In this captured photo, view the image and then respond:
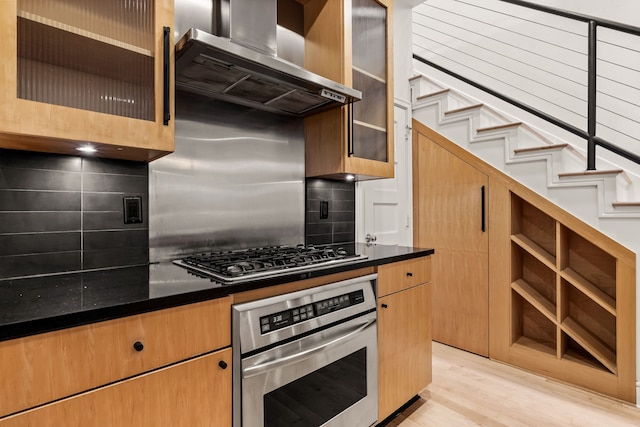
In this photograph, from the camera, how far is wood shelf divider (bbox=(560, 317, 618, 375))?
2115 millimetres

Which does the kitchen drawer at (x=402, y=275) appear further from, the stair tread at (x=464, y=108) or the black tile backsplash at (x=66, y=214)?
the stair tread at (x=464, y=108)

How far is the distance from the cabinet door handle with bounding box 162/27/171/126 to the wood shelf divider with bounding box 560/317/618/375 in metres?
2.73

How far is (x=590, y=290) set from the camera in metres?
2.21

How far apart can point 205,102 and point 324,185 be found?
916 millimetres

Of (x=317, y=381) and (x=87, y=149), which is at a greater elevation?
(x=87, y=149)

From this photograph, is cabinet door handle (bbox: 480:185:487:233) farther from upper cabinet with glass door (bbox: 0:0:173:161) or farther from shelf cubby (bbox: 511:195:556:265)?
upper cabinet with glass door (bbox: 0:0:173:161)

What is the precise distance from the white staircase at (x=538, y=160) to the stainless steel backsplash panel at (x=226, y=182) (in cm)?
144

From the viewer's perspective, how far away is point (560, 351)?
7.59 feet

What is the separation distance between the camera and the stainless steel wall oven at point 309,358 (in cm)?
111

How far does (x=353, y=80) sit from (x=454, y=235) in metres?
1.58

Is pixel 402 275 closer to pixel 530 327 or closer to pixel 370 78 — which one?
pixel 370 78

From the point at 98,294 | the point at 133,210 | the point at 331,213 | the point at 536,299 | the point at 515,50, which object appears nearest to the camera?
the point at 98,294

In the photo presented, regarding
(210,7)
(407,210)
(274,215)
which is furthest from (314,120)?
(407,210)

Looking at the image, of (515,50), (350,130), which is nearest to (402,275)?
(350,130)
